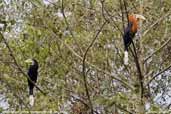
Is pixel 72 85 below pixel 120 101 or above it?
above

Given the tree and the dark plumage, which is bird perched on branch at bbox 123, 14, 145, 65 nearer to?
the dark plumage

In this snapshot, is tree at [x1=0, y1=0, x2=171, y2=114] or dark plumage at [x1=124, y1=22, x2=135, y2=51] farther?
tree at [x1=0, y1=0, x2=171, y2=114]

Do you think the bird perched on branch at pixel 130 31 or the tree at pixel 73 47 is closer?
the bird perched on branch at pixel 130 31

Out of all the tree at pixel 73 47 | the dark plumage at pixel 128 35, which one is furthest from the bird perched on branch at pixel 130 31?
the tree at pixel 73 47

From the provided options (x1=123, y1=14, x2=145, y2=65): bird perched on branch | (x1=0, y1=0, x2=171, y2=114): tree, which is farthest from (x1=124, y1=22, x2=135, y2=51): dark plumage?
(x1=0, y1=0, x2=171, y2=114): tree

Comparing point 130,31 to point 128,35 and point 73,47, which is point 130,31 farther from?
point 73,47

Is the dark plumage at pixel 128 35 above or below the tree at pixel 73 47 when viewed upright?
below

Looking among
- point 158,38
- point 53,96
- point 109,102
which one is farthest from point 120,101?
point 158,38

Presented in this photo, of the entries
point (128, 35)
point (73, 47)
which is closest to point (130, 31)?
point (128, 35)

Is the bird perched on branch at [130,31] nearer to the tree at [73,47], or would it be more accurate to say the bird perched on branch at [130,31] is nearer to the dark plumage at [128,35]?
the dark plumage at [128,35]

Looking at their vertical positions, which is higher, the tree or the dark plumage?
the tree

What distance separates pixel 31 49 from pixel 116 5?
5.83 feet

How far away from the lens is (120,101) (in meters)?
4.27

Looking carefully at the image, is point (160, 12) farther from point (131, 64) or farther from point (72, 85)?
point (72, 85)
